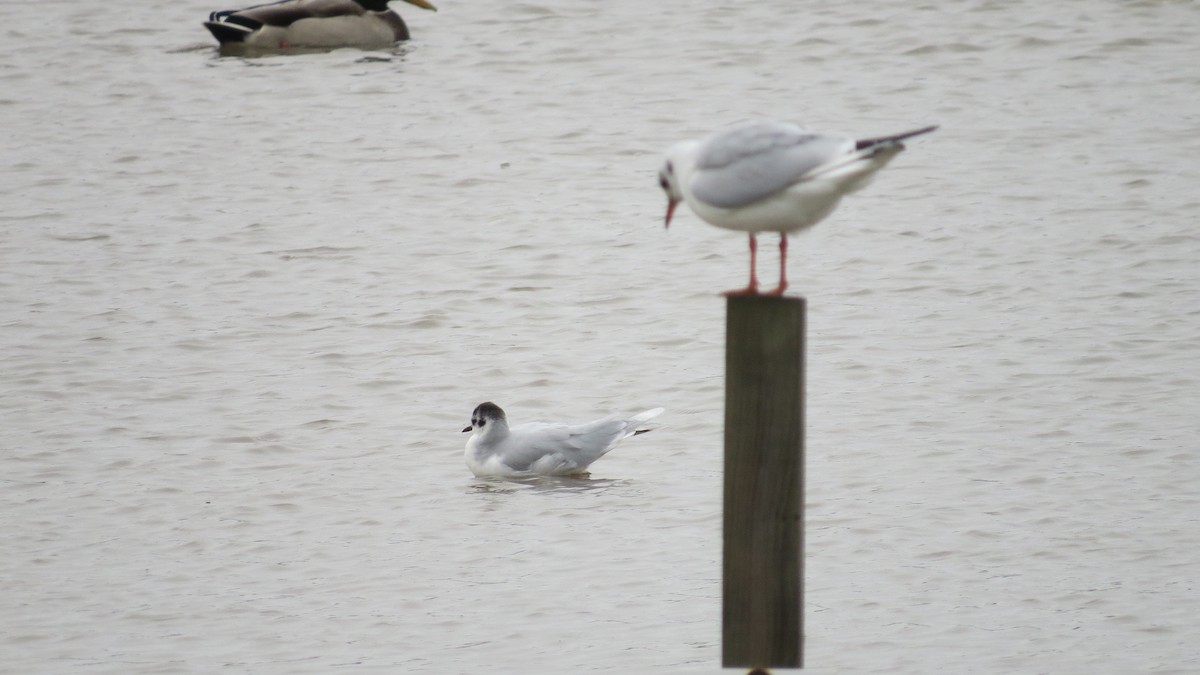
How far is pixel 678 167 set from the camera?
4.69 m

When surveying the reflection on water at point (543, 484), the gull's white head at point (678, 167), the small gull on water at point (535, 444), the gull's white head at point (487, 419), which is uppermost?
the gull's white head at point (678, 167)

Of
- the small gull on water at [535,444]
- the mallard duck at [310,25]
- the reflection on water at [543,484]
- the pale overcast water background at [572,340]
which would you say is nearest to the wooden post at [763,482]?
the pale overcast water background at [572,340]

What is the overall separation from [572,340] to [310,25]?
9.19 m

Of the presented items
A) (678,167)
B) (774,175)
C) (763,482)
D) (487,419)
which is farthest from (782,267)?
(487,419)

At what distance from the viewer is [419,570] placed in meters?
7.48

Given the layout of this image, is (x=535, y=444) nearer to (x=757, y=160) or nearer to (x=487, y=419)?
(x=487, y=419)

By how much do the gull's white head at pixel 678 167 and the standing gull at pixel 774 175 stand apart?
0.02 metres

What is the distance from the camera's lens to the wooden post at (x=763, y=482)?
4.04 m

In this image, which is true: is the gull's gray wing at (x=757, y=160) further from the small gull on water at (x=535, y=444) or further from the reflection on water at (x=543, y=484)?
the small gull on water at (x=535, y=444)

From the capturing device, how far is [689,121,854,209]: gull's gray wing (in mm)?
4297

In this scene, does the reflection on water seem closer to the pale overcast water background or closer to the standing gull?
the pale overcast water background

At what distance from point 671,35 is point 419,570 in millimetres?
13117

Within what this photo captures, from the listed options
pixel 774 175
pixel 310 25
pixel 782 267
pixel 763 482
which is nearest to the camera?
pixel 763 482

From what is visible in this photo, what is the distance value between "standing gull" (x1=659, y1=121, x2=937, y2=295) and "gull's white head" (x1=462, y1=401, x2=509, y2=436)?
4.52 m
